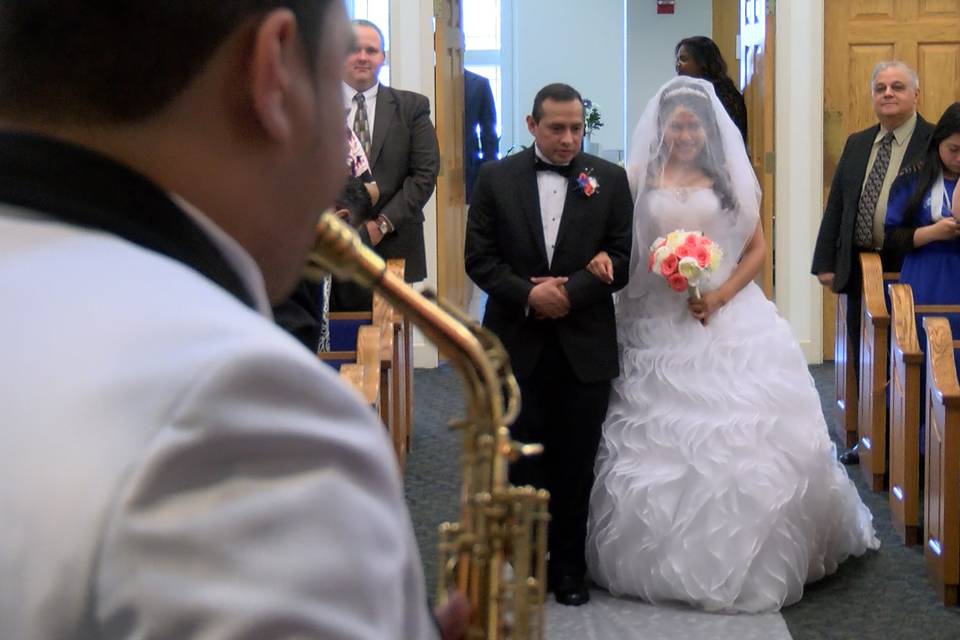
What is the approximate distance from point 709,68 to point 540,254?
369 centimetres

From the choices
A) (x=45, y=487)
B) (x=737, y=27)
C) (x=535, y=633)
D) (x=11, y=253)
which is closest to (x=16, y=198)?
(x=11, y=253)

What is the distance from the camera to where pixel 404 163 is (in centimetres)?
697

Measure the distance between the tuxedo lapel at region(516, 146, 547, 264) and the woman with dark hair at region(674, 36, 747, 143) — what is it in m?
3.43

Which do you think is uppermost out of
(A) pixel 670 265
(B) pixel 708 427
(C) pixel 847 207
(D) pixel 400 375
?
(C) pixel 847 207

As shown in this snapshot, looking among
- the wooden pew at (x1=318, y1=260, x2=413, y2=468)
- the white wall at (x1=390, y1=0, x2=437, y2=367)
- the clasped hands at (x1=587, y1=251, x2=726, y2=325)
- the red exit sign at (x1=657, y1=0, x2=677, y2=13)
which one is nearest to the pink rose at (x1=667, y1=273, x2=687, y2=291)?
the clasped hands at (x1=587, y1=251, x2=726, y2=325)

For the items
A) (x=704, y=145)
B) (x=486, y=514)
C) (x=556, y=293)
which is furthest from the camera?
(x=704, y=145)

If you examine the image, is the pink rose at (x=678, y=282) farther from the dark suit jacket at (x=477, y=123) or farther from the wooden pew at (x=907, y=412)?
the dark suit jacket at (x=477, y=123)

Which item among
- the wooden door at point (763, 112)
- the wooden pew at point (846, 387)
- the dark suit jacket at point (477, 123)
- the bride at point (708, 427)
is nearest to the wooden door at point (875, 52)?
the wooden door at point (763, 112)

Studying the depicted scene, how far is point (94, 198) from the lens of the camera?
0.74 m

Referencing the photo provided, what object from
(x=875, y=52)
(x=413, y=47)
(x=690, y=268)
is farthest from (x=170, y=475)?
(x=875, y=52)

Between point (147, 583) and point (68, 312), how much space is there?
0.49 ft

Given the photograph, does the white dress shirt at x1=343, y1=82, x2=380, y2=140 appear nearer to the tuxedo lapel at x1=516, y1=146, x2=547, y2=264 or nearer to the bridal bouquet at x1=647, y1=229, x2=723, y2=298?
the tuxedo lapel at x1=516, y1=146, x2=547, y2=264

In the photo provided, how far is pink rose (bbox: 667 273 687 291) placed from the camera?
4.80 m

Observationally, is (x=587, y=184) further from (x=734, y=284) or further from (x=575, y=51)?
(x=575, y=51)
